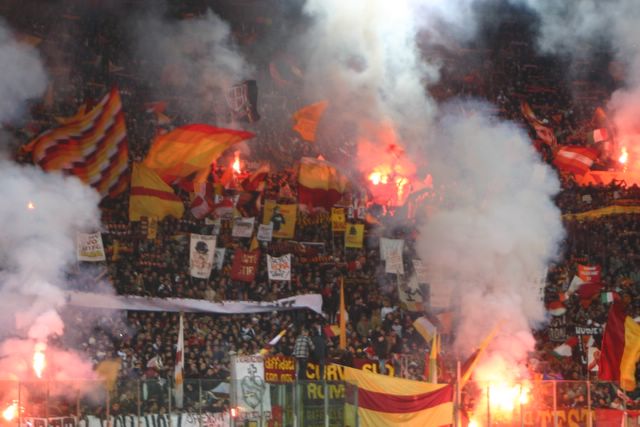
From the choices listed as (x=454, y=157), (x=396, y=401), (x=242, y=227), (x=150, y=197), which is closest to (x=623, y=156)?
(x=454, y=157)

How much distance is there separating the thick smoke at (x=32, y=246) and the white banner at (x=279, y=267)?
450cm

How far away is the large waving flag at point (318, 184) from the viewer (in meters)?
29.1

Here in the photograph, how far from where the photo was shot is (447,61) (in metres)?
33.4

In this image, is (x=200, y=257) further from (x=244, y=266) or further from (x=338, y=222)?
(x=338, y=222)

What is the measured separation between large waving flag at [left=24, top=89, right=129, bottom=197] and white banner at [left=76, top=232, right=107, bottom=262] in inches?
68.0

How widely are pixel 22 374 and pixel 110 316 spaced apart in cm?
324

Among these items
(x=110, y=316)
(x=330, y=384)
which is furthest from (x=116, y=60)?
(x=330, y=384)

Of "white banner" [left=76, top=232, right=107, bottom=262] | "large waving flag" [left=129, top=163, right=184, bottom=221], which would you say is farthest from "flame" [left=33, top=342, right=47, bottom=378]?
"large waving flag" [left=129, top=163, right=184, bottom=221]

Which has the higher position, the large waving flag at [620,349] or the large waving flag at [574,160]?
the large waving flag at [574,160]

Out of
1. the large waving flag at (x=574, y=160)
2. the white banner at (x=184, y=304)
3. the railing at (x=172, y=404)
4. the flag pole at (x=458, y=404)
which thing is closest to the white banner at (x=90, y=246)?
the white banner at (x=184, y=304)

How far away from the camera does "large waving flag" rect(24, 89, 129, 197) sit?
24844 mm

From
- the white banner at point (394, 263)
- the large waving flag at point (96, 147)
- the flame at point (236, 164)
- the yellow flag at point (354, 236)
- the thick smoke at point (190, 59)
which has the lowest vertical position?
the white banner at point (394, 263)

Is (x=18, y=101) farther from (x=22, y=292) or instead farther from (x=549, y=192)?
(x=549, y=192)

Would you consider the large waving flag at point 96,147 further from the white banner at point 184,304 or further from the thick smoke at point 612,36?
the thick smoke at point 612,36
